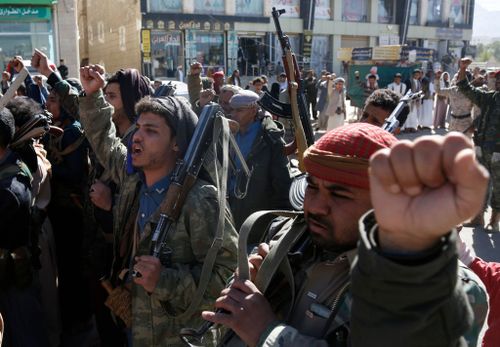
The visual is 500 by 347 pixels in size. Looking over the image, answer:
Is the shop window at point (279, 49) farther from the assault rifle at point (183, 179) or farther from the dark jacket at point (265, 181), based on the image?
the assault rifle at point (183, 179)

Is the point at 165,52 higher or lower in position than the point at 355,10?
lower

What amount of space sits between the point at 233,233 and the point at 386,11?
39523 millimetres

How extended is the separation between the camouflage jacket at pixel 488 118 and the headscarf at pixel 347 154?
510cm

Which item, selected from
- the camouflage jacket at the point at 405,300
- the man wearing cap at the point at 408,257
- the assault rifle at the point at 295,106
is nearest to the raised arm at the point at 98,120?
the assault rifle at the point at 295,106

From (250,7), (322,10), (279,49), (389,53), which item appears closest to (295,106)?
(389,53)

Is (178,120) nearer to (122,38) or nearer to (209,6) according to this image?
(122,38)

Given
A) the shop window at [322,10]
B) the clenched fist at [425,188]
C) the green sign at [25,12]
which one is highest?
the shop window at [322,10]

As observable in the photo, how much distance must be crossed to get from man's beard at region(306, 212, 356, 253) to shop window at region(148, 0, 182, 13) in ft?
89.6

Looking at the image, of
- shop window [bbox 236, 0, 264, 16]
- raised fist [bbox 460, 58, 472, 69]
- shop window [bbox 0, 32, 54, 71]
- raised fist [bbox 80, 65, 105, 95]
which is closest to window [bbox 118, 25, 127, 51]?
shop window [bbox 236, 0, 264, 16]

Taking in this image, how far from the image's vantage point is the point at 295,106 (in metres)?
4.05

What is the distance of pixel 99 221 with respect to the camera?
9.39 ft

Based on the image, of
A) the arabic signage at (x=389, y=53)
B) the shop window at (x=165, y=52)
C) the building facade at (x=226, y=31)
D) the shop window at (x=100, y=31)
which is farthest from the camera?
the shop window at (x=165, y=52)

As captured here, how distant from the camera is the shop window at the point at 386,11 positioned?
37.8 metres

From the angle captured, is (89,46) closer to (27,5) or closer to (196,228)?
(27,5)
